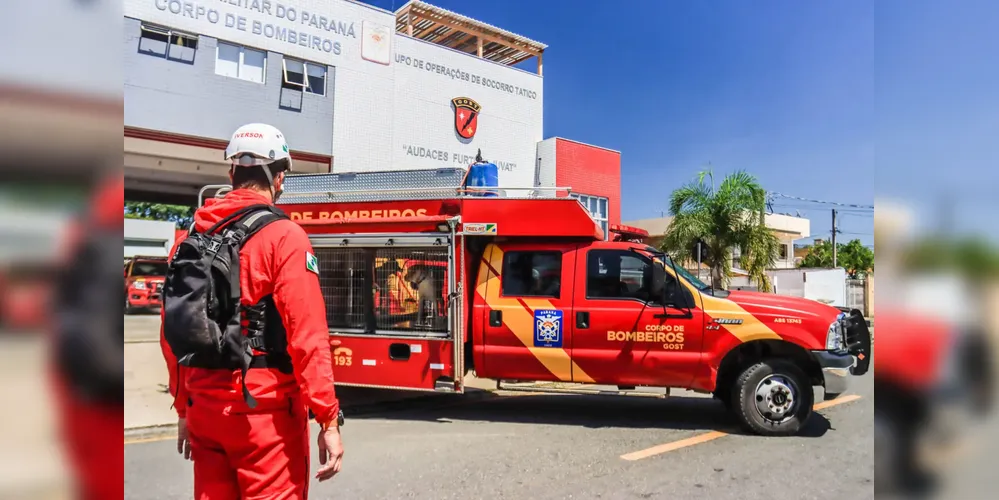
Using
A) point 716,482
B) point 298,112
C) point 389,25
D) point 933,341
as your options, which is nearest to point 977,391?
point 933,341

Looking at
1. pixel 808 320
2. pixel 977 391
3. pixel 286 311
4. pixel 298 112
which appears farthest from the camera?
pixel 298 112

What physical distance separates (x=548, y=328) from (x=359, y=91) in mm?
14294

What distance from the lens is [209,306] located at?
2.28 m

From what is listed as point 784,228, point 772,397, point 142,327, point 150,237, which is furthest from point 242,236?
point 784,228

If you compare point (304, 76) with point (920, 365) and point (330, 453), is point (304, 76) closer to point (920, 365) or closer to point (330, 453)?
point (330, 453)

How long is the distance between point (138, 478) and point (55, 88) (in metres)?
5.26

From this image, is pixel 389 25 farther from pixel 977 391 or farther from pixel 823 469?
pixel 977 391

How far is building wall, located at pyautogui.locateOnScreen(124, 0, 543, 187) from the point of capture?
15.8 m

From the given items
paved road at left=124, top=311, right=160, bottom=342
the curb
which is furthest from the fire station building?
the curb

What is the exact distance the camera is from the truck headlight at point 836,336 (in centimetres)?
623

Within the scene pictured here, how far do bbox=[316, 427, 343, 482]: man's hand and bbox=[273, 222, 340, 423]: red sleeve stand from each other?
0.07m

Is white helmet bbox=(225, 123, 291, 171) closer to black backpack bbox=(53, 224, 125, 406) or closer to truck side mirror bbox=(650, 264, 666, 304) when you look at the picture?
black backpack bbox=(53, 224, 125, 406)

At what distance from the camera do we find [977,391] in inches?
32.6

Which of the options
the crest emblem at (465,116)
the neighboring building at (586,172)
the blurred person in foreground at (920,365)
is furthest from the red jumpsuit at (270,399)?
the neighboring building at (586,172)
